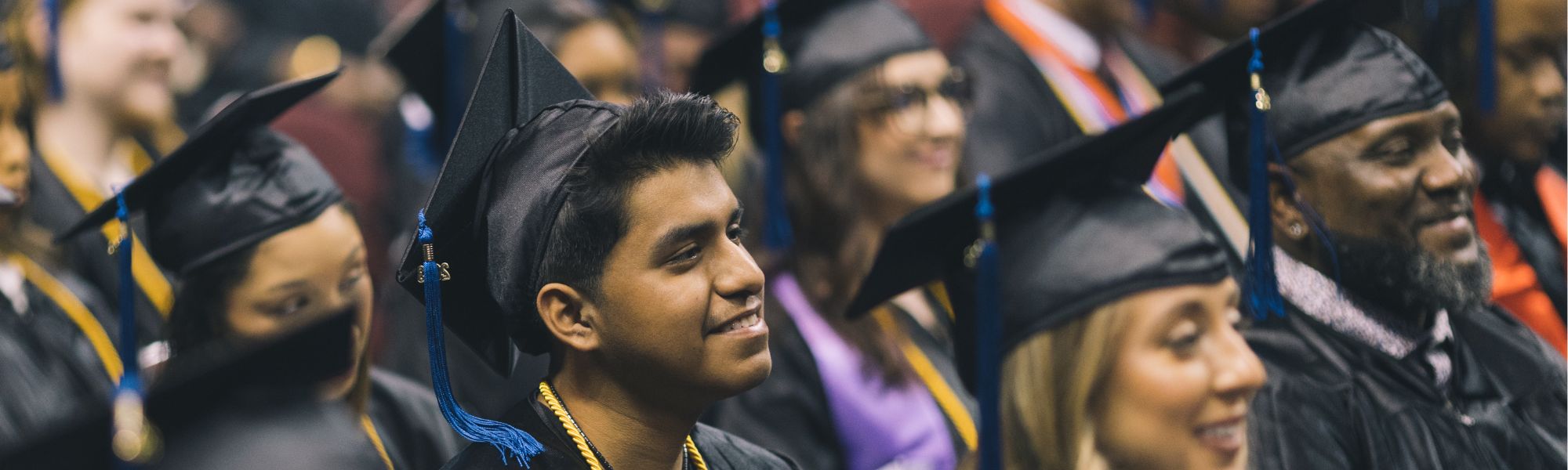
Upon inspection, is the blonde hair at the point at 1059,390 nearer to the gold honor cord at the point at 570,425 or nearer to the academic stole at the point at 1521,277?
the gold honor cord at the point at 570,425

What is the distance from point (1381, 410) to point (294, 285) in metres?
1.98

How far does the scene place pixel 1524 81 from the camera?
392 cm

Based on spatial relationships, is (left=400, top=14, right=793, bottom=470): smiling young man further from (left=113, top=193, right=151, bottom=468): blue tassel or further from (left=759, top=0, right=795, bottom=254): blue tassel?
(left=759, top=0, right=795, bottom=254): blue tassel

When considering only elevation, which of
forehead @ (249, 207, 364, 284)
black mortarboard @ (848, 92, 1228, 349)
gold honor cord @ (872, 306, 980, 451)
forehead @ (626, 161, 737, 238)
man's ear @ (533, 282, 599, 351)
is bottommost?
gold honor cord @ (872, 306, 980, 451)

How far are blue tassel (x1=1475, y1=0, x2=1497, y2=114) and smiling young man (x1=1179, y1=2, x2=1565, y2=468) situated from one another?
53cm

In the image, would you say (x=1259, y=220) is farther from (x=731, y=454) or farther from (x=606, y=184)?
(x=606, y=184)

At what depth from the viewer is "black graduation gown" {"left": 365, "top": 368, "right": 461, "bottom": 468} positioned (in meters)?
3.52

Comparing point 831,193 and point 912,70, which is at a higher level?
point 912,70

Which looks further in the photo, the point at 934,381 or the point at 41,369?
the point at 934,381

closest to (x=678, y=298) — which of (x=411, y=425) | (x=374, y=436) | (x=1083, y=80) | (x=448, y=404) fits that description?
(x=448, y=404)

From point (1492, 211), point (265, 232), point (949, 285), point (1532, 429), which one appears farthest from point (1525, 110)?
point (265, 232)

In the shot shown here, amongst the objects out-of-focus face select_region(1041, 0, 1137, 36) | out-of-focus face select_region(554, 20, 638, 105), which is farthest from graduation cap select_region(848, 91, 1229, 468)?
out-of-focus face select_region(1041, 0, 1137, 36)

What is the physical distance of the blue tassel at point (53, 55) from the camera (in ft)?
14.8

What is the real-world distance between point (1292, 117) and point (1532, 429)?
747 millimetres
